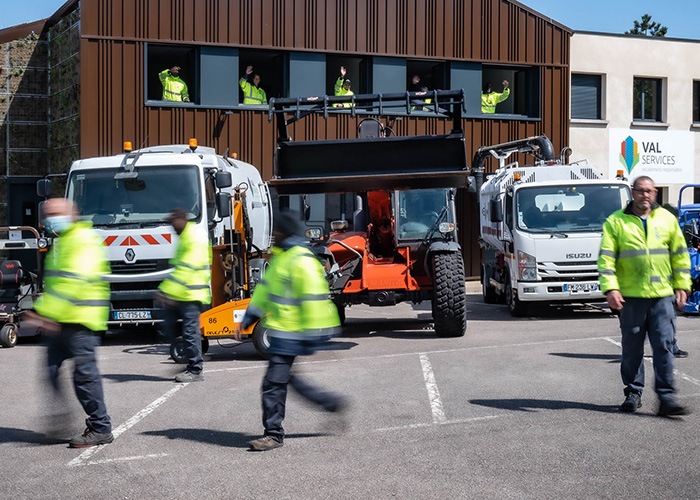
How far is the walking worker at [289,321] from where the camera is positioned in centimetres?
750

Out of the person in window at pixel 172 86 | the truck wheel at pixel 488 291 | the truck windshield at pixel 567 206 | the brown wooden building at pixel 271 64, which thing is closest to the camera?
the truck windshield at pixel 567 206

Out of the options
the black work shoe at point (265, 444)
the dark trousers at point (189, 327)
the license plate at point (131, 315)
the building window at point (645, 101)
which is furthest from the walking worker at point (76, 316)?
the building window at point (645, 101)

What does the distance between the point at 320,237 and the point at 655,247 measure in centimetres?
838

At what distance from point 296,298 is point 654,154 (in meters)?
24.8

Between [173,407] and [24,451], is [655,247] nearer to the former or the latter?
[173,407]

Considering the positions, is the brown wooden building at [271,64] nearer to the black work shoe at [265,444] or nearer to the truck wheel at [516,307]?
the truck wheel at [516,307]

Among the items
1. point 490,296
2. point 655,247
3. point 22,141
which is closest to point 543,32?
point 490,296

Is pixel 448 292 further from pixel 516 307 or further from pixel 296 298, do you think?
pixel 296 298

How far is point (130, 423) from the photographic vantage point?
8711mm

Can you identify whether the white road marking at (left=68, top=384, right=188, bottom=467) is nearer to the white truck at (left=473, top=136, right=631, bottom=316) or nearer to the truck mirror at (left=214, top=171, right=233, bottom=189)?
the truck mirror at (left=214, top=171, right=233, bottom=189)

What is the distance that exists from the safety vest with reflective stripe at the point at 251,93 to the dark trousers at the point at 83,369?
1787 cm

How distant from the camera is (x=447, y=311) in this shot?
14875 millimetres

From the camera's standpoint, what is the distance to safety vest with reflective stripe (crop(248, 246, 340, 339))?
752cm

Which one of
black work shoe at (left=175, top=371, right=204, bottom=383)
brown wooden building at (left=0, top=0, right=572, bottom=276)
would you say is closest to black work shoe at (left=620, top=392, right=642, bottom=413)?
black work shoe at (left=175, top=371, right=204, bottom=383)
